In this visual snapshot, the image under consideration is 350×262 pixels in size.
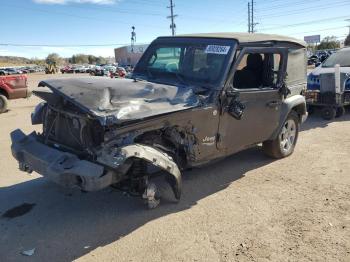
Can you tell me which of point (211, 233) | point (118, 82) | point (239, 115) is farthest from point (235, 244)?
point (118, 82)

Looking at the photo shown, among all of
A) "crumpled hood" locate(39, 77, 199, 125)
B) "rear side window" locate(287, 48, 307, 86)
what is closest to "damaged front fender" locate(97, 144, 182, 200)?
"crumpled hood" locate(39, 77, 199, 125)

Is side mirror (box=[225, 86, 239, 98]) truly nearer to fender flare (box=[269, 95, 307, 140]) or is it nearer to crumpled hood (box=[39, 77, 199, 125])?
crumpled hood (box=[39, 77, 199, 125])

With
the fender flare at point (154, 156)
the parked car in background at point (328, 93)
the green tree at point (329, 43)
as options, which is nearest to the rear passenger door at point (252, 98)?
the fender flare at point (154, 156)

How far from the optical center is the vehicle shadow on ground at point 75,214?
161 inches

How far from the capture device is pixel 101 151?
13.5ft

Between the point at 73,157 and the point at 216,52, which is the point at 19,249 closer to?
the point at 73,157

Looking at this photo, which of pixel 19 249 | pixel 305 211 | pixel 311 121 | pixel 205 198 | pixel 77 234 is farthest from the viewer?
pixel 311 121

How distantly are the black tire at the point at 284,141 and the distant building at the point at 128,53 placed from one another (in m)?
74.0

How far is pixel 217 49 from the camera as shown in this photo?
551 cm

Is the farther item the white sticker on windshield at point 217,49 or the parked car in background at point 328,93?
the parked car in background at point 328,93

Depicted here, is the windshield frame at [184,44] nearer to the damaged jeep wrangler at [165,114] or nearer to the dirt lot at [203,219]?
the damaged jeep wrangler at [165,114]

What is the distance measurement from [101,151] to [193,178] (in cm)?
215

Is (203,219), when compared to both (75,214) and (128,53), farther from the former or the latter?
(128,53)

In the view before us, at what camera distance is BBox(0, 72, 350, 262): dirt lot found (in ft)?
12.9
